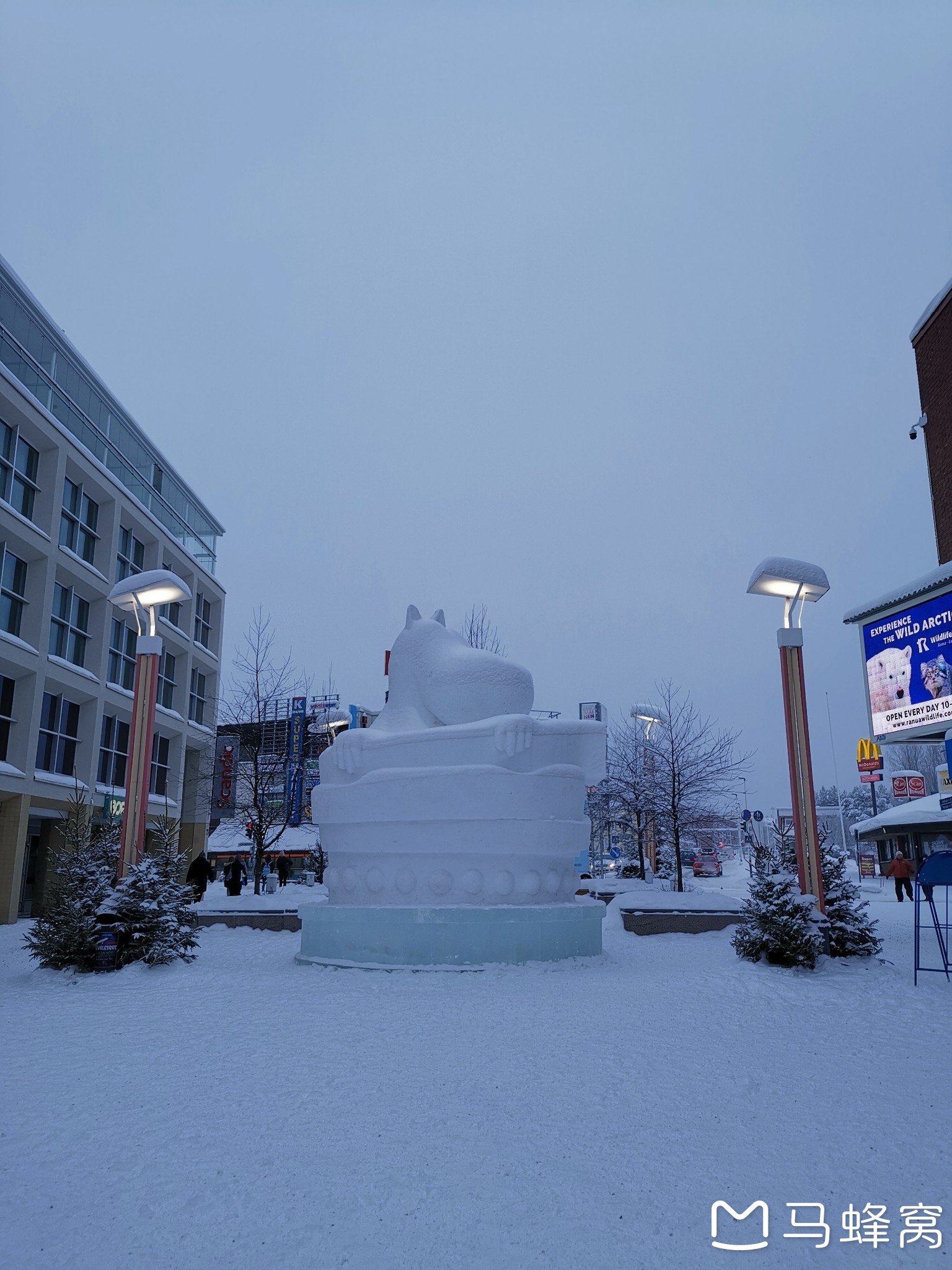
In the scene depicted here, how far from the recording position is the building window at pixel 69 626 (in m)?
Answer: 24.9

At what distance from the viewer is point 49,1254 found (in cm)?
319

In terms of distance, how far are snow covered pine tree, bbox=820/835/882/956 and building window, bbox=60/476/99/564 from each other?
22.1m

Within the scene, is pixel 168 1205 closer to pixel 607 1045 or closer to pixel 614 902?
pixel 607 1045

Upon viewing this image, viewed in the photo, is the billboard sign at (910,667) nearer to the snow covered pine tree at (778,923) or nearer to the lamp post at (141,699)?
the snow covered pine tree at (778,923)

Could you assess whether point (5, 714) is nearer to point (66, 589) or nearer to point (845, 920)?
point (66, 589)

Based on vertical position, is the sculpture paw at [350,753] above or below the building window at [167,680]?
below

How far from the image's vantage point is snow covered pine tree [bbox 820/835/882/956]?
970 cm

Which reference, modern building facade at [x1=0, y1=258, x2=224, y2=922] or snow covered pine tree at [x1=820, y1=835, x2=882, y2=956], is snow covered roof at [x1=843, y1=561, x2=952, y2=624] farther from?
modern building facade at [x1=0, y1=258, x2=224, y2=922]

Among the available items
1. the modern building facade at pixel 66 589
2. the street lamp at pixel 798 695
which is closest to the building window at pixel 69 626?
the modern building facade at pixel 66 589

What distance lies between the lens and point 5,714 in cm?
2239

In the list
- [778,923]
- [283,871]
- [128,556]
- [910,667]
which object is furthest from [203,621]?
[778,923]

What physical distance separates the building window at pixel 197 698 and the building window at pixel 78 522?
920cm

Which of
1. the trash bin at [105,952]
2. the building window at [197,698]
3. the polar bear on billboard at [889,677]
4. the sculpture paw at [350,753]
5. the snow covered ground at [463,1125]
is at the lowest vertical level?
the snow covered ground at [463,1125]

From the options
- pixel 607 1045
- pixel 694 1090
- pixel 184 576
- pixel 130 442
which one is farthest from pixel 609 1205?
pixel 184 576
